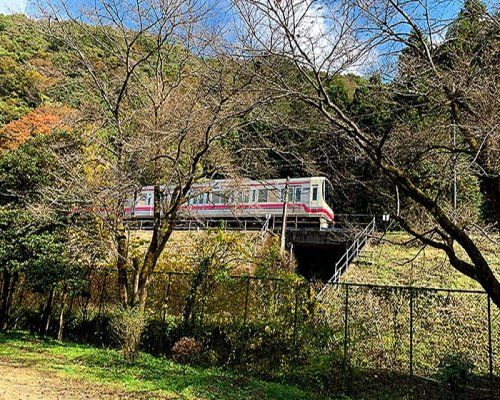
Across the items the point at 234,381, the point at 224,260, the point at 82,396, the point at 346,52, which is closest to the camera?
the point at 346,52

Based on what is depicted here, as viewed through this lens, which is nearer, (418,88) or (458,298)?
(418,88)

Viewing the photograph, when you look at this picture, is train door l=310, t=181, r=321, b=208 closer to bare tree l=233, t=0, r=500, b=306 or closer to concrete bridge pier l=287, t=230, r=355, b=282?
concrete bridge pier l=287, t=230, r=355, b=282

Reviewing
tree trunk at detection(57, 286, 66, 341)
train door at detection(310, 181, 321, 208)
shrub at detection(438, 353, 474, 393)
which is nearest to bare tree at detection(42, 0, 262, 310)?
tree trunk at detection(57, 286, 66, 341)

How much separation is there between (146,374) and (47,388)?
1.51 metres

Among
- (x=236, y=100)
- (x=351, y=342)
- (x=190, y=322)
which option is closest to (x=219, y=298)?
(x=190, y=322)

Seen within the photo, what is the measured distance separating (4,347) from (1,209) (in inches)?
121

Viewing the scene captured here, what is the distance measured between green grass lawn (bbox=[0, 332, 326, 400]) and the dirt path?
0.69ft

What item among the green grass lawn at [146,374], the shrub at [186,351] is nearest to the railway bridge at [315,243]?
the shrub at [186,351]

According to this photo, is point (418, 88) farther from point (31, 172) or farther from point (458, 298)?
point (31, 172)

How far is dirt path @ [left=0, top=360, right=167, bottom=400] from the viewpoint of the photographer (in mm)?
4738

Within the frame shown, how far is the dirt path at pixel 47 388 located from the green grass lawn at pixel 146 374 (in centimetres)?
21

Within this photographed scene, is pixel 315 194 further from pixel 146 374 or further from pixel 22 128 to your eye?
pixel 146 374

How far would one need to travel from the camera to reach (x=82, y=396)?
4.91 meters

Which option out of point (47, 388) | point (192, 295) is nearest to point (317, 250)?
point (192, 295)
